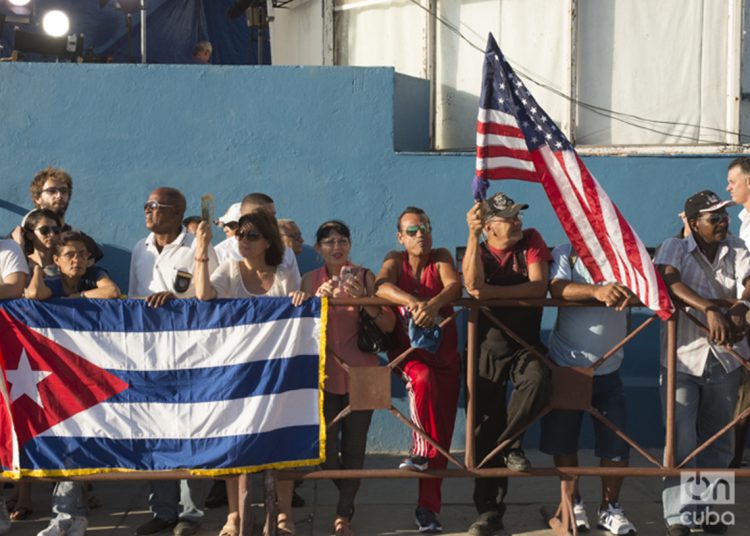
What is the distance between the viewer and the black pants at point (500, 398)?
233 inches

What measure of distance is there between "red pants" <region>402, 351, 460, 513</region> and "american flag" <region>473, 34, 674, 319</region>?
1084 mm

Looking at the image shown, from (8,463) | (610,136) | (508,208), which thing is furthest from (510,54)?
(8,463)

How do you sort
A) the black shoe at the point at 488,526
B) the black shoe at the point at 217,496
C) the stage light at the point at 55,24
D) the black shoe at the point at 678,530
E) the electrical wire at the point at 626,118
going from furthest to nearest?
1. the stage light at the point at 55,24
2. the electrical wire at the point at 626,118
3. the black shoe at the point at 217,496
4. the black shoe at the point at 488,526
5. the black shoe at the point at 678,530

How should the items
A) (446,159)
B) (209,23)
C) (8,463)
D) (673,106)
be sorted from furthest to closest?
(209,23) < (673,106) < (446,159) < (8,463)

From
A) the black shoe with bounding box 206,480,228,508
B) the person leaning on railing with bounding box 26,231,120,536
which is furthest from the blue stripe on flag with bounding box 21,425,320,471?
the black shoe with bounding box 206,480,228,508

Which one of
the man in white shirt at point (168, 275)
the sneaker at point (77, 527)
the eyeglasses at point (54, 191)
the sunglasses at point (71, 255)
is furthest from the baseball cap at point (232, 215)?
the sneaker at point (77, 527)

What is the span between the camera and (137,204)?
8234 mm

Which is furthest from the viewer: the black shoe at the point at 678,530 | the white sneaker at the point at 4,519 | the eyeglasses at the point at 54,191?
the eyeglasses at the point at 54,191

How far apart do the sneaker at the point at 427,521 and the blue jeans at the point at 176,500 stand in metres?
1.34

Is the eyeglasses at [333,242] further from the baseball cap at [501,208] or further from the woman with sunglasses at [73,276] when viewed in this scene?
the woman with sunglasses at [73,276]

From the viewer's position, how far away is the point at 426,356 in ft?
20.3

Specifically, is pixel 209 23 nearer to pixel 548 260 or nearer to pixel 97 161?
pixel 97 161

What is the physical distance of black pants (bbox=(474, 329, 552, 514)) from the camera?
5.92 metres

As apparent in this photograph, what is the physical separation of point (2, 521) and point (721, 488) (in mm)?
4394
